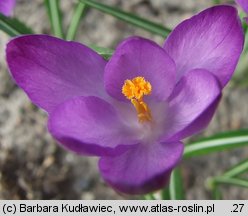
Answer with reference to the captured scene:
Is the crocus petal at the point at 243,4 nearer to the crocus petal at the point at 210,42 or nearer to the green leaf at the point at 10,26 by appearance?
the crocus petal at the point at 210,42

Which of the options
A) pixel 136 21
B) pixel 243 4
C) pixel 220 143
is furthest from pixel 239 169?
pixel 243 4

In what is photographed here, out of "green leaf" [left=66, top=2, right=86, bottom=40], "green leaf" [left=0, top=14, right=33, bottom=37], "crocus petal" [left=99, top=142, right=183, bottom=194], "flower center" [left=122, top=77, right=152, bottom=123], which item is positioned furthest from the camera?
"green leaf" [left=66, top=2, right=86, bottom=40]

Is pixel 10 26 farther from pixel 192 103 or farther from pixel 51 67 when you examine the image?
pixel 192 103

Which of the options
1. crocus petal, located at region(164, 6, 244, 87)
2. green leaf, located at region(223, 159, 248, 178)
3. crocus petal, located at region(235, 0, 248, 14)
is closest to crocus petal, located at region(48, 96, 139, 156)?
crocus petal, located at region(164, 6, 244, 87)

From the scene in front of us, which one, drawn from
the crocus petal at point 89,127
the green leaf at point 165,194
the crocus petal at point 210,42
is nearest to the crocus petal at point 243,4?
the crocus petal at point 210,42

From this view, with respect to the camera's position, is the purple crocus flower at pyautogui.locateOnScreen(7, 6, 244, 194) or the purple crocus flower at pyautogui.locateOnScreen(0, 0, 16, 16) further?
the purple crocus flower at pyautogui.locateOnScreen(0, 0, 16, 16)

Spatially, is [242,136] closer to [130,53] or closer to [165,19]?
[130,53]

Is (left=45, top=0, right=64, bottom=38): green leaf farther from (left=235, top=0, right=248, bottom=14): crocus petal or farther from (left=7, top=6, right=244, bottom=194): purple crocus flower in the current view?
(left=235, top=0, right=248, bottom=14): crocus petal
